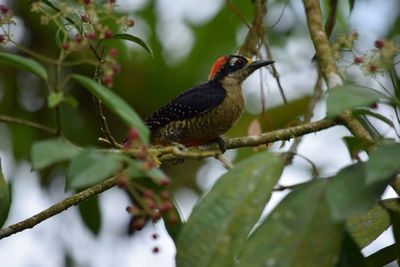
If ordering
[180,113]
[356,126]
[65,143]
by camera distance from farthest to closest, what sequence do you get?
[180,113] < [356,126] < [65,143]

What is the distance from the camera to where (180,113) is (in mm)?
4266

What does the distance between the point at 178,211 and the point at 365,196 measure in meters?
1.10

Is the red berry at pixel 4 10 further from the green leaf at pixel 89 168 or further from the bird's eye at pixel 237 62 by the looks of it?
the bird's eye at pixel 237 62

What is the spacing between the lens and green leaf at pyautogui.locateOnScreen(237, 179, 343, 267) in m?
1.93

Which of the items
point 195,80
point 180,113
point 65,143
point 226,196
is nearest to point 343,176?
point 226,196

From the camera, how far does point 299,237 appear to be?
6.41 feet

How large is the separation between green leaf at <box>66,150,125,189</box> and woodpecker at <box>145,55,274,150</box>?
241cm

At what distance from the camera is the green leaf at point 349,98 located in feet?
6.10

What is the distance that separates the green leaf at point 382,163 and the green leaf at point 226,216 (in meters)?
0.32

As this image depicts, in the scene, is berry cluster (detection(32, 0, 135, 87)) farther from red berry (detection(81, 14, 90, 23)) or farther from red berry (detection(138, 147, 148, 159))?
red berry (detection(138, 147, 148, 159))

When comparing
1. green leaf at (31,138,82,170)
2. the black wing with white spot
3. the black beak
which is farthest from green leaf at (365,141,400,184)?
the black beak

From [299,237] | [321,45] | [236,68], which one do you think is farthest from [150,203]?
[236,68]

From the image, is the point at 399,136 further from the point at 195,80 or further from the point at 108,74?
the point at 195,80

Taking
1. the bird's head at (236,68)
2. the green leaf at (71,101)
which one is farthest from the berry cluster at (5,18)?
the bird's head at (236,68)
